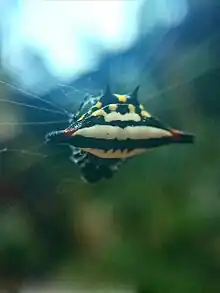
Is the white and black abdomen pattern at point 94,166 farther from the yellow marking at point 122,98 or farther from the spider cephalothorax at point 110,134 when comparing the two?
the yellow marking at point 122,98

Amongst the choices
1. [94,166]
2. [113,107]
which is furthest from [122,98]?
[94,166]

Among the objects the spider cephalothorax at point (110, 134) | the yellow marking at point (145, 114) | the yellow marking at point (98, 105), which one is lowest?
the spider cephalothorax at point (110, 134)

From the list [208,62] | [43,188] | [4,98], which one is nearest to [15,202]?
[43,188]

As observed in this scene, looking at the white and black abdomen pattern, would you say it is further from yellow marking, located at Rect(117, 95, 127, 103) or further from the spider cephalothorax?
yellow marking, located at Rect(117, 95, 127, 103)

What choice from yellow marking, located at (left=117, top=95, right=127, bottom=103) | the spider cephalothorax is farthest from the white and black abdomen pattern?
yellow marking, located at (left=117, top=95, right=127, bottom=103)

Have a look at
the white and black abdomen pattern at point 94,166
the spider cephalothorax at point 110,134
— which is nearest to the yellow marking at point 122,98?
the spider cephalothorax at point 110,134

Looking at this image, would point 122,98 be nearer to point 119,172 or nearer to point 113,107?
point 113,107

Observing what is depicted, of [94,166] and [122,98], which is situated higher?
[122,98]
